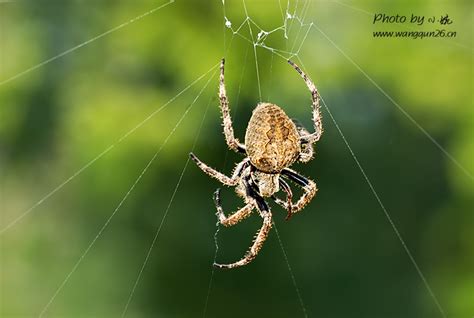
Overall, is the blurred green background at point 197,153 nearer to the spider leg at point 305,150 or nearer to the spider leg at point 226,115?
the spider leg at point 305,150

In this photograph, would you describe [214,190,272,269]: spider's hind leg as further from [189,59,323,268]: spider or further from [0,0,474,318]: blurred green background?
[0,0,474,318]: blurred green background

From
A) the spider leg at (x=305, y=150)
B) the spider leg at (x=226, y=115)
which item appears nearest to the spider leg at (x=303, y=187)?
the spider leg at (x=305, y=150)

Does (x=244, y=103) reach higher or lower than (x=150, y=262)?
higher

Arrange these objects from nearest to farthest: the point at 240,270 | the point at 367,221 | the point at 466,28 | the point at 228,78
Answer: the point at 228,78, the point at 466,28, the point at 240,270, the point at 367,221

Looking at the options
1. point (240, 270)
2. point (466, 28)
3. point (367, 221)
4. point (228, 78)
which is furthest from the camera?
point (367, 221)

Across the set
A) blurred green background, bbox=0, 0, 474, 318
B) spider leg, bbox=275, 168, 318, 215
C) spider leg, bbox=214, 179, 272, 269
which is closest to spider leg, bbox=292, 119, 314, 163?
spider leg, bbox=275, 168, 318, 215

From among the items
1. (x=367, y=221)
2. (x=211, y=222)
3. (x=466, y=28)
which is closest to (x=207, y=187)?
(x=211, y=222)

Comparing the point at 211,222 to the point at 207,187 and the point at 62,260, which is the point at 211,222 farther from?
the point at 62,260

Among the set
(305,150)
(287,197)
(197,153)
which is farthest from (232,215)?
(197,153)
